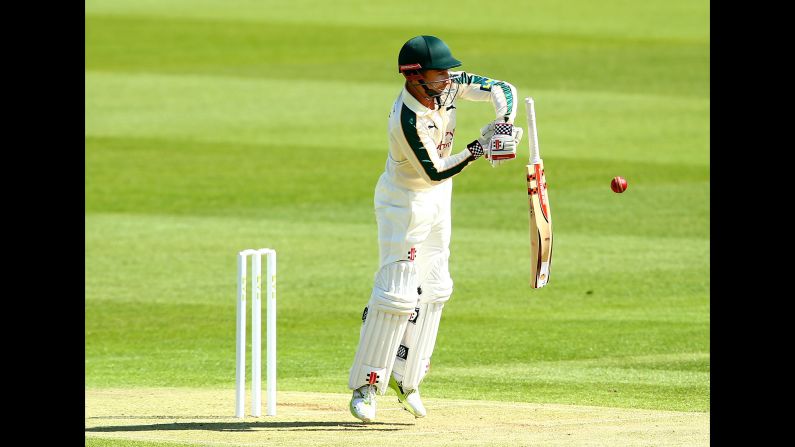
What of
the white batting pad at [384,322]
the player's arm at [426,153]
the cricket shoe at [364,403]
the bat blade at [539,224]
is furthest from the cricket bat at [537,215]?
the cricket shoe at [364,403]

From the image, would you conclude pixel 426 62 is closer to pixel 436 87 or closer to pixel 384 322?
pixel 436 87

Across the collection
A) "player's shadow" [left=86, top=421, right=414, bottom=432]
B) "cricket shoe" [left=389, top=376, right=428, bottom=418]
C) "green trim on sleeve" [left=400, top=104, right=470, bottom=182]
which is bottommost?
"player's shadow" [left=86, top=421, right=414, bottom=432]

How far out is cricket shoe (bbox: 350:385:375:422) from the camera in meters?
7.14

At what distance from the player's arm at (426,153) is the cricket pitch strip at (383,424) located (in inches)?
43.3

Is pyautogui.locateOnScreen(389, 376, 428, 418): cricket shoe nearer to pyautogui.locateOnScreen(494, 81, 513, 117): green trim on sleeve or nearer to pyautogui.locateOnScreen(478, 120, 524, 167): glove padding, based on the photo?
pyautogui.locateOnScreen(478, 120, 524, 167): glove padding

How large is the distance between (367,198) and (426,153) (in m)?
9.54

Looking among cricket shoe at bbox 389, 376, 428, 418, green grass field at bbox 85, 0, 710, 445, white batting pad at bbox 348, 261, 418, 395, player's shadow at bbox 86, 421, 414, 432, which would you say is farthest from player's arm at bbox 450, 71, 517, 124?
green grass field at bbox 85, 0, 710, 445

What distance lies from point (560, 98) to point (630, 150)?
3749 mm

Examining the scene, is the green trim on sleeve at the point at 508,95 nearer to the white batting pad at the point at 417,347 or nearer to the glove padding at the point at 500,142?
the glove padding at the point at 500,142

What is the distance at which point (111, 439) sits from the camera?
22.1 ft

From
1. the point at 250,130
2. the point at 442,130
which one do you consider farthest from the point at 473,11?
the point at 442,130

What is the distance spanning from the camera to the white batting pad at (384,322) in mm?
7059

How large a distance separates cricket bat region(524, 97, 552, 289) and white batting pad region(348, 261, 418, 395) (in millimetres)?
540

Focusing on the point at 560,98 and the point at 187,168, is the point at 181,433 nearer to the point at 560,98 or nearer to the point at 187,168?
the point at 187,168
